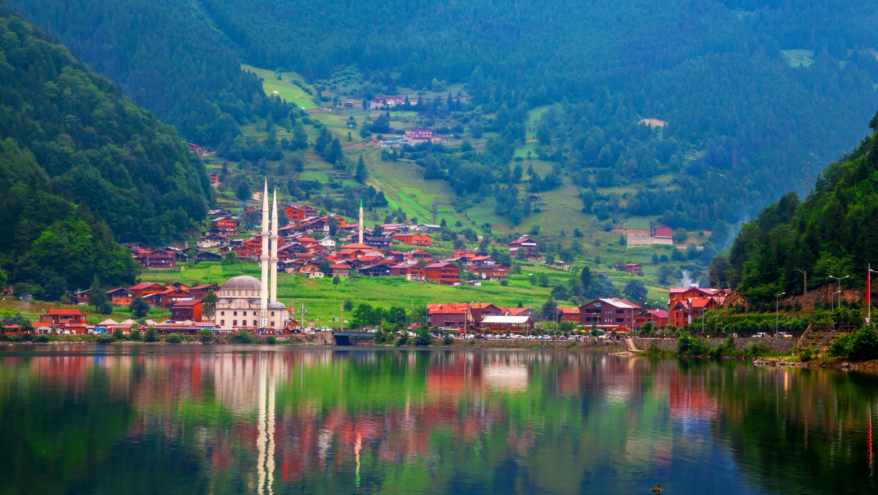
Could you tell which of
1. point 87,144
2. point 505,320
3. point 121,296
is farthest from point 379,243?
point 121,296

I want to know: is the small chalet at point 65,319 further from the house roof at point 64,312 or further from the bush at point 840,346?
the bush at point 840,346

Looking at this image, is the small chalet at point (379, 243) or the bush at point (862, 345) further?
the small chalet at point (379, 243)

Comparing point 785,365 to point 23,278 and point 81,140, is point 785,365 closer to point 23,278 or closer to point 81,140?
point 23,278

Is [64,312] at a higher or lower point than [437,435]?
higher

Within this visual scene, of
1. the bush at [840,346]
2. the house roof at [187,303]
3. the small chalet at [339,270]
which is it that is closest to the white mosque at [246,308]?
the house roof at [187,303]

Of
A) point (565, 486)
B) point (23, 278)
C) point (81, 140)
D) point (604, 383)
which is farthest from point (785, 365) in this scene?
point (81, 140)

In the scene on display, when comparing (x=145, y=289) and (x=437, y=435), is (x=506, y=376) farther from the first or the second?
(x=145, y=289)
